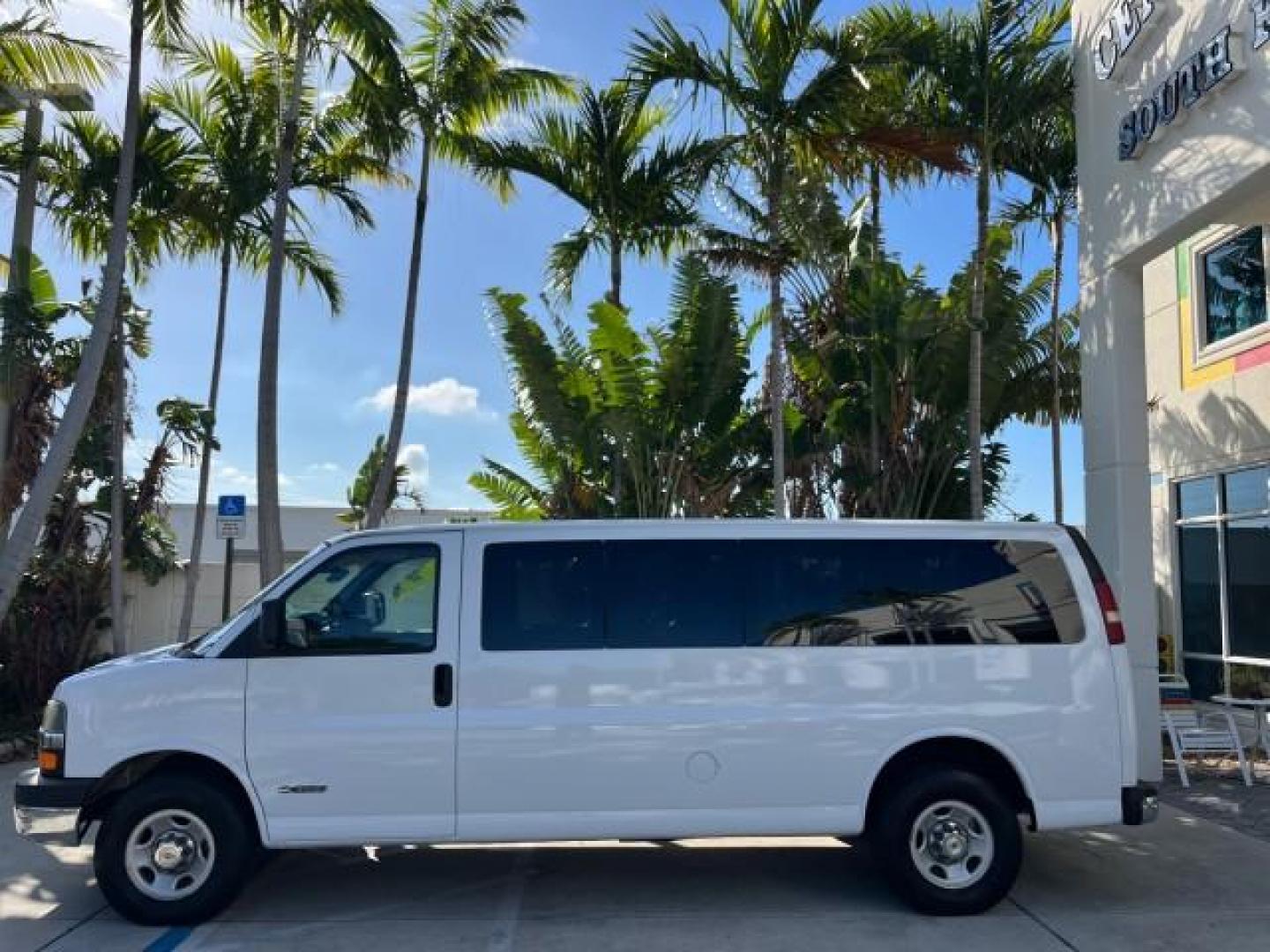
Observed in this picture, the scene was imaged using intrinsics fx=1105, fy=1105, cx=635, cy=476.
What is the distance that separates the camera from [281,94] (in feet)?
43.9

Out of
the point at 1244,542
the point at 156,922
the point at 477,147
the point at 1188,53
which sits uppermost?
the point at 477,147

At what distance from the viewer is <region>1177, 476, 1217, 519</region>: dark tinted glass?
13.0 metres

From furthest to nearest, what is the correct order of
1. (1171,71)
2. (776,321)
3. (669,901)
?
(776,321) → (1171,71) → (669,901)

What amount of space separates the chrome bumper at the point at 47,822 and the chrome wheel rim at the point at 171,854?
38 centimetres

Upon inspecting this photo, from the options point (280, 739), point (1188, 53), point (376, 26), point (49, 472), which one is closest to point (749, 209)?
point (376, 26)

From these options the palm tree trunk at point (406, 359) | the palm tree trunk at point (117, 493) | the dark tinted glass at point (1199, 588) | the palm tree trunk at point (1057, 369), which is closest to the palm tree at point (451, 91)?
the palm tree trunk at point (406, 359)

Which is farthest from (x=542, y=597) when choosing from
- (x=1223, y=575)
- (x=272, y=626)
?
(x=1223, y=575)

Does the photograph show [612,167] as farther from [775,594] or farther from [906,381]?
[775,594]

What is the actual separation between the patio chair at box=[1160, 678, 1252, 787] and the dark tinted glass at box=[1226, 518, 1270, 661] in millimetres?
2761

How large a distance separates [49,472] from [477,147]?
6.57 m

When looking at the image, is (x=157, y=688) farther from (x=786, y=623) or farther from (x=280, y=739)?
(x=786, y=623)

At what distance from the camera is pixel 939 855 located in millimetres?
6098

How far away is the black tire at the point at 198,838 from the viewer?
19.1 feet

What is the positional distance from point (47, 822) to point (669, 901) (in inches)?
134
